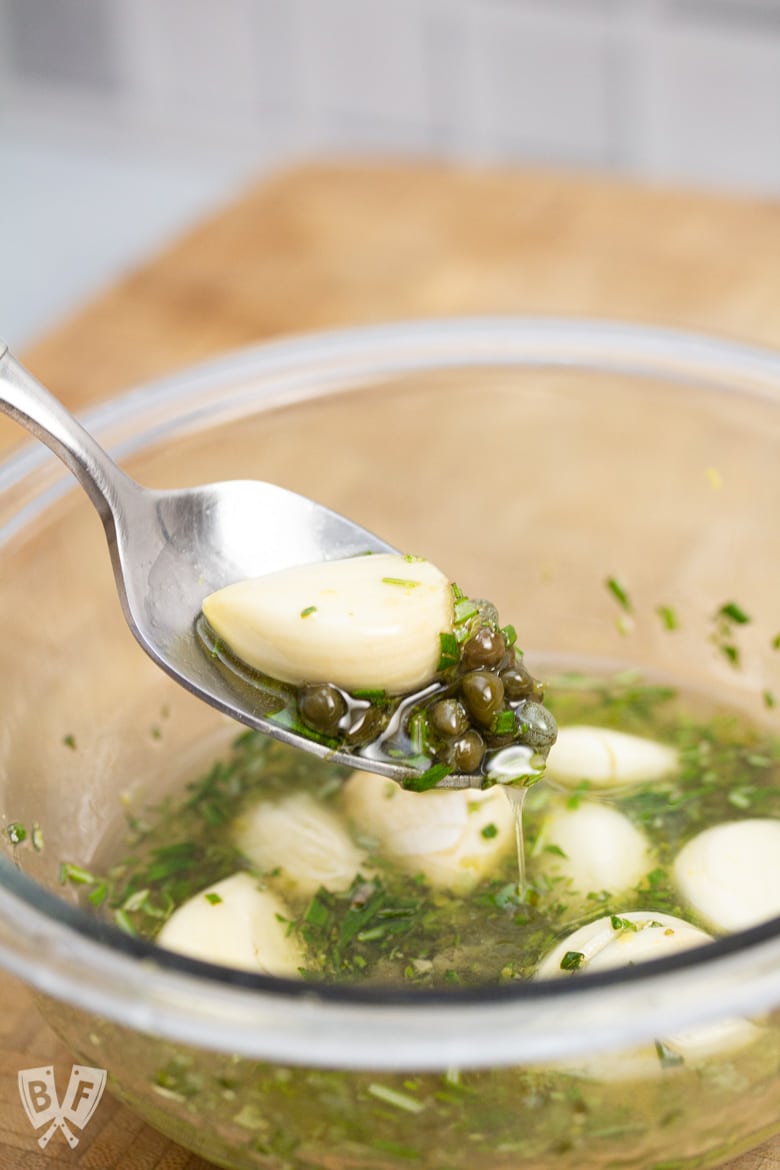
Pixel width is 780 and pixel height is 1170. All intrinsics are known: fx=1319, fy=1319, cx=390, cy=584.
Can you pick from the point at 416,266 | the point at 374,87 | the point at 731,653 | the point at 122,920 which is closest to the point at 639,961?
the point at 122,920

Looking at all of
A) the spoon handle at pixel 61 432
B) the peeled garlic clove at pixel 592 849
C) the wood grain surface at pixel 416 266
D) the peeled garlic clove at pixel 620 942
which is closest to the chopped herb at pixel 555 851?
the peeled garlic clove at pixel 592 849

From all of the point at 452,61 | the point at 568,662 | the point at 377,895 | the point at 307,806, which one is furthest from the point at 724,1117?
the point at 452,61

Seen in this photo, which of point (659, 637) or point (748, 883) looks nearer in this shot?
point (748, 883)

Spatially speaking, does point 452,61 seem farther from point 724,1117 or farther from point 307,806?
point 724,1117

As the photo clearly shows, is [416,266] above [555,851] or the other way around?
above

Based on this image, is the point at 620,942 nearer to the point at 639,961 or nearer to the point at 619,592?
the point at 639,961

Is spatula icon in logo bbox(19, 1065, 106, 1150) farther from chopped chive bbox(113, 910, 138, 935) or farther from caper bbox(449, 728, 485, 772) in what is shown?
caper bbox(449, 728, 485, 772)

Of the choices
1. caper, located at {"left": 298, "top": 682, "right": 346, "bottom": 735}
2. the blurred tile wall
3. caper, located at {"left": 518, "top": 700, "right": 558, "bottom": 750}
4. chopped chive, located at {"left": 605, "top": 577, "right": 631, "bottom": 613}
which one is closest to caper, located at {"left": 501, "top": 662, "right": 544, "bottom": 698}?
caper, located at {"left": 518, "top": 700, "right": 558, "bottom": 750}
